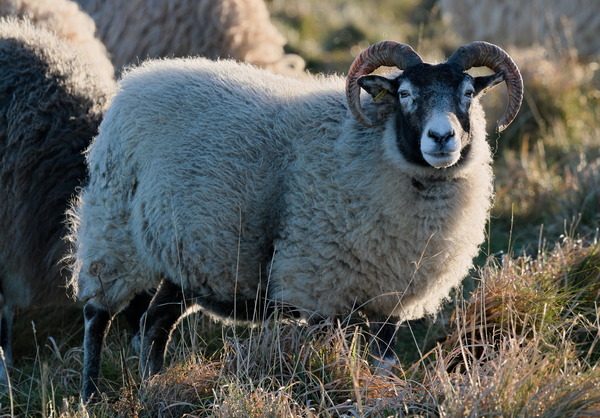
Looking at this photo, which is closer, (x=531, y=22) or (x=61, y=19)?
(x=61, y=19)

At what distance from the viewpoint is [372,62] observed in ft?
14.1

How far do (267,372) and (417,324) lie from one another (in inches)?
74.3

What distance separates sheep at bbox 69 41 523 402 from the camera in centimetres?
426

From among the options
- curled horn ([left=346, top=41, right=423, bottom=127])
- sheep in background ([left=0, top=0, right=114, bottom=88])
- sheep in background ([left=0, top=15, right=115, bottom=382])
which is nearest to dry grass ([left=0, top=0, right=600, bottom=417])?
sheep in background ([left=0, top=15, right=115, bottom=382])

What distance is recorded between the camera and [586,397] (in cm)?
328

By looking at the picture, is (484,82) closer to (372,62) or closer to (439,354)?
(372,62)

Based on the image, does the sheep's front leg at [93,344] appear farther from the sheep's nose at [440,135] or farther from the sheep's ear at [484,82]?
the sheep's ear at [484,82]

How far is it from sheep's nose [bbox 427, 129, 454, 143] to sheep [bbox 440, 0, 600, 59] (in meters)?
7.27

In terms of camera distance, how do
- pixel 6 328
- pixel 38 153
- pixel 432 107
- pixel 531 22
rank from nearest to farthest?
1. pixel 432 107
2. pixel 38 153
3. pixel 6 328
4. pixel 531 22

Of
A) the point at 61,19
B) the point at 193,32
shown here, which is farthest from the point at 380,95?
the point at 193,32

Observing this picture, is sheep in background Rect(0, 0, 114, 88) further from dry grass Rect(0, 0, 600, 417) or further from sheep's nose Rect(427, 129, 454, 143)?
sheep's nose Rect(427, 129, 454, 143)

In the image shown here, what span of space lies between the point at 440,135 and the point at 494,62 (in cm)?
70

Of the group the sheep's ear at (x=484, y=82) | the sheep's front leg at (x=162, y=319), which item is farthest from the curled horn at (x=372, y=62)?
the sheep's front leg at (x=162, y=319)

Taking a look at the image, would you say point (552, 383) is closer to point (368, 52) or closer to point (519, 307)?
point (519, 307)
